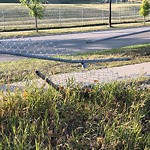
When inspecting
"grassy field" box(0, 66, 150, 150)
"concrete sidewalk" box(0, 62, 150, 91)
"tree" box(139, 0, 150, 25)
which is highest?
"tree" box(139, 0, 150, 25)

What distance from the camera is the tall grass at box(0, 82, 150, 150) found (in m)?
4.08

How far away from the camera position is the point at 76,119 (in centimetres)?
463

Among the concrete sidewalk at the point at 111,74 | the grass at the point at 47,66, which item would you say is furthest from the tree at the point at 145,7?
the concrete sidewalk at the point at 111,74

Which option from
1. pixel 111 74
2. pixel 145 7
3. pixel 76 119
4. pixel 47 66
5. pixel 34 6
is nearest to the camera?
pixel 76 119

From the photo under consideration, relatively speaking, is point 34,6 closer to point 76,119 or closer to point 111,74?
point 111,74

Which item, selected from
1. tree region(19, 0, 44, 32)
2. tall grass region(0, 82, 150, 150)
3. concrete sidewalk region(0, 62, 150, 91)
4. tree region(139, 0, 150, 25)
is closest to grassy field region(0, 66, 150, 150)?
tall grass region(0, 82, 150, 150)

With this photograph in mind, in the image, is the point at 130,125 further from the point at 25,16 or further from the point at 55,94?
the point at 25,16

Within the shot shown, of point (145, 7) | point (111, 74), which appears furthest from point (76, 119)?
point (145, 7)

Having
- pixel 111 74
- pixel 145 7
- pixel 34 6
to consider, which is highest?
pixel 34 6

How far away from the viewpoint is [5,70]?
8.66 m

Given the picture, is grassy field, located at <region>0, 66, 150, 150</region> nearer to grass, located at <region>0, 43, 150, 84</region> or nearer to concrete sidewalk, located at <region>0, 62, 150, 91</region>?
concrete sidewalk, located at <region>0, 62, 150, 91</region>

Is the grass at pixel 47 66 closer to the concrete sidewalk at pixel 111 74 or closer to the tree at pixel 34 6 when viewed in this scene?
the concrete sidewalk at pixel 111 74

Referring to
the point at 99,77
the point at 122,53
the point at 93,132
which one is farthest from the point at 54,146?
the point at 122,53

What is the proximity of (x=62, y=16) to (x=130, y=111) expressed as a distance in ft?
102
